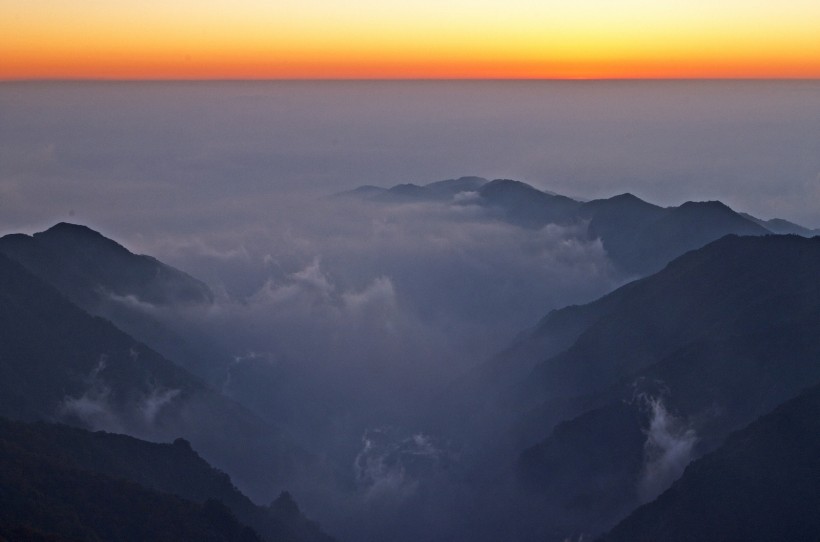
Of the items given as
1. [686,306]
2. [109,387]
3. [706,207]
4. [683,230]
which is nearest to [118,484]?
[109,387]

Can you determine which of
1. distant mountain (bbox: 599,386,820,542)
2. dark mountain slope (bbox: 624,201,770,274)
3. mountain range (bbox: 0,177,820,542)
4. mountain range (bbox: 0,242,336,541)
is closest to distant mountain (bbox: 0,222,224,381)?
mountain range (bbox: 0,177,820,542)

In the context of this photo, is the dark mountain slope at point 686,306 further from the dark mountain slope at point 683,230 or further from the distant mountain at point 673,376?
the dark mountain slope at point 683,230

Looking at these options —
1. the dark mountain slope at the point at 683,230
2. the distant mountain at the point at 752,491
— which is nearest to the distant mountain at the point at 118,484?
the distant mountain at the point at 752,491

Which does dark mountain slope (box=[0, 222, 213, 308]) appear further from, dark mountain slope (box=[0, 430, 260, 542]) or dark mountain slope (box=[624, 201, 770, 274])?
dark mountain slope (box=[624, 201, 770, 274])

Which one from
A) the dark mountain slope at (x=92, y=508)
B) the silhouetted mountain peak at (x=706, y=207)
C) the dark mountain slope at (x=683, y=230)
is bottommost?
the dark mountain slope at (x=683, y=230)

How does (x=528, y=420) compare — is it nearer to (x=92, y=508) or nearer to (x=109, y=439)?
(x=109, y=439)

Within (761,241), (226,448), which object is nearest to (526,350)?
(761,241)
